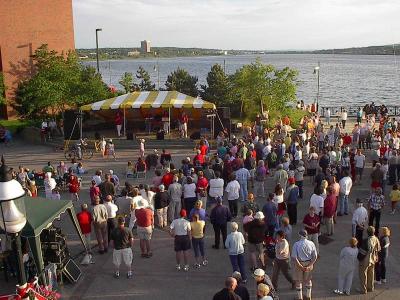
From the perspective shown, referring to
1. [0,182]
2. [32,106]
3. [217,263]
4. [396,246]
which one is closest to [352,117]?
[32,106]

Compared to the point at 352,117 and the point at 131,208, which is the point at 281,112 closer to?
the point at 352,117

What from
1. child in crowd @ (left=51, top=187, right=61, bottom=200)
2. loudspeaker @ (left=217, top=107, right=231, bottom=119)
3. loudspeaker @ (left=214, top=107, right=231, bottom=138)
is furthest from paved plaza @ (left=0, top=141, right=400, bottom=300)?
loudspeaker @ (left=217, top=107, right=231, bottom=119)

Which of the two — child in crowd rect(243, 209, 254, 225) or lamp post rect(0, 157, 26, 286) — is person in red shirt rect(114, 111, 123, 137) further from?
lamp post rect(0, 157, 26, 286)

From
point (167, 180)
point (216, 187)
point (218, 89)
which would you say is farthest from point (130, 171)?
point (218, 89)

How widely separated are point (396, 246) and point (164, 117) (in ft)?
54.1

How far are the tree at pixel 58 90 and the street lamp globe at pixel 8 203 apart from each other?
74.7ft

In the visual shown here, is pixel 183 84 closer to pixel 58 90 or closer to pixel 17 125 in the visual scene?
pixel 58 90

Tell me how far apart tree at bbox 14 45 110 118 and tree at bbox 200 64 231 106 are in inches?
348

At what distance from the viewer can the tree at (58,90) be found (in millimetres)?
27906

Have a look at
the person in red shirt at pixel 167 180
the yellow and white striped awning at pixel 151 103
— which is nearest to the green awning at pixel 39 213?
the person in red shirt at pixel 167 180

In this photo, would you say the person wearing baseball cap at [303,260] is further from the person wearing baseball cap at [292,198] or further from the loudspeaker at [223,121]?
the loudspeaker at [223,121]

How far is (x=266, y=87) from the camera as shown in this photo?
1236 inches

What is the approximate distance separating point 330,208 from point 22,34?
30689 mm

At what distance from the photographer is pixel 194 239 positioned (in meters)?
10.4
